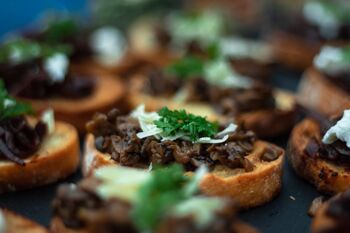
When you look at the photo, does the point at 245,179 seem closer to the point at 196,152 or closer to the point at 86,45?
the point at 196,152

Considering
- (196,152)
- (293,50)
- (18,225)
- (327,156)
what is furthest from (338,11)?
(18,225)

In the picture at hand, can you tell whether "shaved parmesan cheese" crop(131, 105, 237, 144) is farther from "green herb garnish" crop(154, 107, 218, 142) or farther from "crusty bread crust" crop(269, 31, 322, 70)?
"crusty bread crust" crop(269, 31, 322, 70)

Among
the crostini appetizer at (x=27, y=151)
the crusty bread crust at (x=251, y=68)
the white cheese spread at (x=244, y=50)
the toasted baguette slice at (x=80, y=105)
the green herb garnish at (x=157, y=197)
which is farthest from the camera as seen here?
the white cheese spread at (x=244, y=50)

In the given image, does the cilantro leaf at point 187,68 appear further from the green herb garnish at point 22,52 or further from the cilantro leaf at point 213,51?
the green herb garnish at point 22,52

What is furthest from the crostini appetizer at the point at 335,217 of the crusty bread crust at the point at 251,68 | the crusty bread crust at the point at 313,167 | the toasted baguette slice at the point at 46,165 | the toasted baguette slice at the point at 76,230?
the crusty bread crust at the point at 251,68

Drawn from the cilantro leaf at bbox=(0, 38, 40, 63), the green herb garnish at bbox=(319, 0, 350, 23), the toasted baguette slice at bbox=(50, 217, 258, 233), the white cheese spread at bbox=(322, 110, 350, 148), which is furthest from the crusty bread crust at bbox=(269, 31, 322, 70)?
the toasted baguette slice at bbox=(50, 217, 258, 233)
